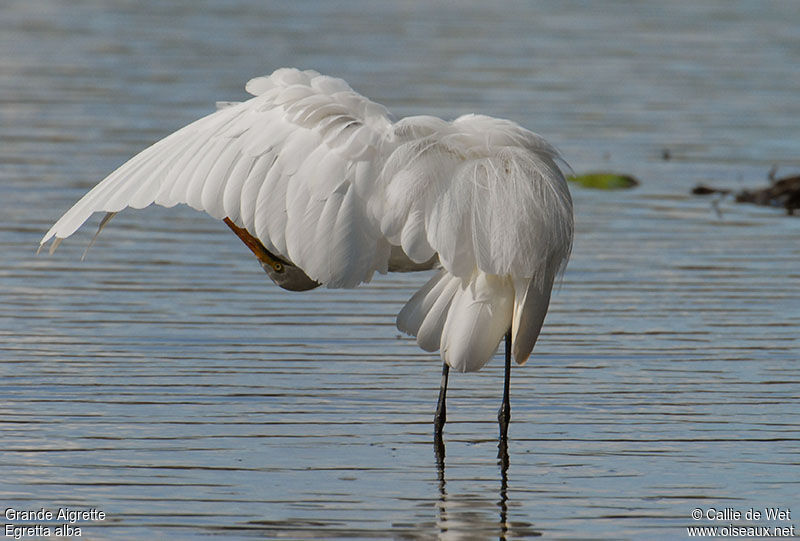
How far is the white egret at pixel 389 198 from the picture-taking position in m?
7.97

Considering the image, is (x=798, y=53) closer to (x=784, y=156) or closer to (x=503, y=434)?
(x=784, y=156)

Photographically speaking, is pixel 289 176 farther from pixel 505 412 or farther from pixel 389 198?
pixel 505 412

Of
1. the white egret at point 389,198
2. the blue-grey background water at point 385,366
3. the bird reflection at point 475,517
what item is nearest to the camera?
the bird reflection at point 475,517

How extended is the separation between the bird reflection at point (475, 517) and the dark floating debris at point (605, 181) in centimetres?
955

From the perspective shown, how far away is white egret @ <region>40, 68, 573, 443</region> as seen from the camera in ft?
26.1

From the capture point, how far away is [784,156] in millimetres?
19562

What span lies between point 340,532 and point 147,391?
2.64m

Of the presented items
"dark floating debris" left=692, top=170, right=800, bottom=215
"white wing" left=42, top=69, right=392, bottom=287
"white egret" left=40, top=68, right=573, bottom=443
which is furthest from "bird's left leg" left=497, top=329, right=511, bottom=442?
"dark floating debris" left=692, top=170, right=800, bottom=215

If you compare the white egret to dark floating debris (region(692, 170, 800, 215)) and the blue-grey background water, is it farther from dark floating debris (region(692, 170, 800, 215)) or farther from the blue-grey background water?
dark floating debris (region(692, 170, 800, 215))

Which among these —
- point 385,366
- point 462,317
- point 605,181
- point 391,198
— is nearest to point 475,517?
point 462,317

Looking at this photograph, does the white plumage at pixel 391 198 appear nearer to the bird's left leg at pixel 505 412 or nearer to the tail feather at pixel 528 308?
the tail feather at pixel 528 308

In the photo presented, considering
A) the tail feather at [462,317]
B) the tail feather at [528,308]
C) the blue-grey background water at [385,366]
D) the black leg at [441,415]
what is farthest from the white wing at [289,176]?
the blue-grey background water at [385,366]

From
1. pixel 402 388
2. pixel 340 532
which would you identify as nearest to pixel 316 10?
pixel 402 388

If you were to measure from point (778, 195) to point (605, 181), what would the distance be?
1.74 meters
